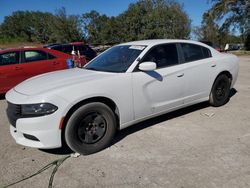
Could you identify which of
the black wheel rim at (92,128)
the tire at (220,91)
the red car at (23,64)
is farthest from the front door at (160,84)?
the red car at (23,64)

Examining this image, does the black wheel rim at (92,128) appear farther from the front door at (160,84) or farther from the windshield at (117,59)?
the windshield at (117,59)

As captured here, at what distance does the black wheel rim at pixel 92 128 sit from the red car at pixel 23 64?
15.5 ft

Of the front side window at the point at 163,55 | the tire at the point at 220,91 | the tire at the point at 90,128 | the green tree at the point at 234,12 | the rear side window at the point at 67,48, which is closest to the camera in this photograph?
the tire at the point at 90,128

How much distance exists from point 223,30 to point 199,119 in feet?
91.1

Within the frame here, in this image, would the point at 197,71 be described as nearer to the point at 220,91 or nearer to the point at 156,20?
the point at 220,91

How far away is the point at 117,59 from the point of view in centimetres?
463

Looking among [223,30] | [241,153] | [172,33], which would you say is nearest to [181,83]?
[241,153]

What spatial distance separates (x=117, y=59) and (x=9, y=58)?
4.50 meters

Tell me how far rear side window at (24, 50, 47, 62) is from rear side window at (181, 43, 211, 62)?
15.6 ft

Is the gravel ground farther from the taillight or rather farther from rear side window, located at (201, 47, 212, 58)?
the taillight

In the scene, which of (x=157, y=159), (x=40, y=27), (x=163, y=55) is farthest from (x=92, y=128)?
(x=40, y=27)

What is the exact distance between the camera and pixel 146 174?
10.6 feet

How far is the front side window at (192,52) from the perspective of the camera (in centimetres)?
506

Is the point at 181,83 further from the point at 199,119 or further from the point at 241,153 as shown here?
the point at 241,153
